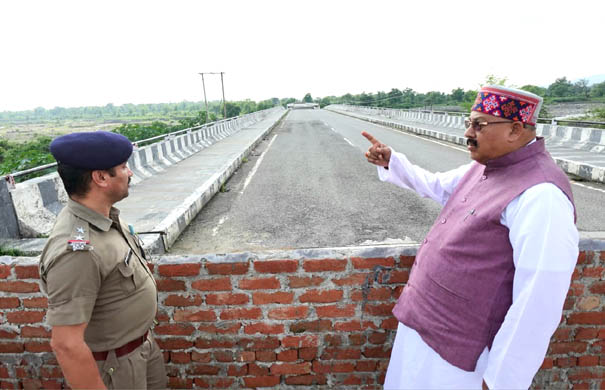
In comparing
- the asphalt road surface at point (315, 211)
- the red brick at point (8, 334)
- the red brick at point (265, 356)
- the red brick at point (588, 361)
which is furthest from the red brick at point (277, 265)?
the red brick at point (588, 361)

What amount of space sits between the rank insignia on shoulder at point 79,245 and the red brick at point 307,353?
4.94ft

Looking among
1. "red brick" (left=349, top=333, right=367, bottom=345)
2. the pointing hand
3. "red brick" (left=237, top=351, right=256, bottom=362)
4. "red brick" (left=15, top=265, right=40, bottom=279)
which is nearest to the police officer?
"red brick" (left=237, top=351, right=256, bottom=362)

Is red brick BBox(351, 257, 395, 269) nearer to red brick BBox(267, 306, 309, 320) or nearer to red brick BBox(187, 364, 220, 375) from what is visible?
red brick BBox(267, 306, 309, 320)

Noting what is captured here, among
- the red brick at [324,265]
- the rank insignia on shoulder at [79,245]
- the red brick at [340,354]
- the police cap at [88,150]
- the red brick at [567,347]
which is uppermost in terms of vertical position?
the police cap at [88,150]

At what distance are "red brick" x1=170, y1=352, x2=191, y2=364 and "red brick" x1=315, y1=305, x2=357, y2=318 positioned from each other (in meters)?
0.92

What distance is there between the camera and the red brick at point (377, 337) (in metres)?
2.44

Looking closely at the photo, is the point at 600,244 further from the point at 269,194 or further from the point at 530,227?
the point at 269,194

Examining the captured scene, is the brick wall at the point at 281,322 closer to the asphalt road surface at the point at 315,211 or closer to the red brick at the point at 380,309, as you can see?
the red brick at the point at 380,309

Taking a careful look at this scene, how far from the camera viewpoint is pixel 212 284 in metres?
2.32

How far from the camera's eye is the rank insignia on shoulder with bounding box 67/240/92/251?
1.47 meters

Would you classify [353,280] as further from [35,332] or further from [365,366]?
[35,332]

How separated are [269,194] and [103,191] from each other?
6.07 metres

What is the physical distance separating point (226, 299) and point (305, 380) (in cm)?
79

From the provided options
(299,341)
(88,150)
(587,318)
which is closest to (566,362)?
(587,318)
